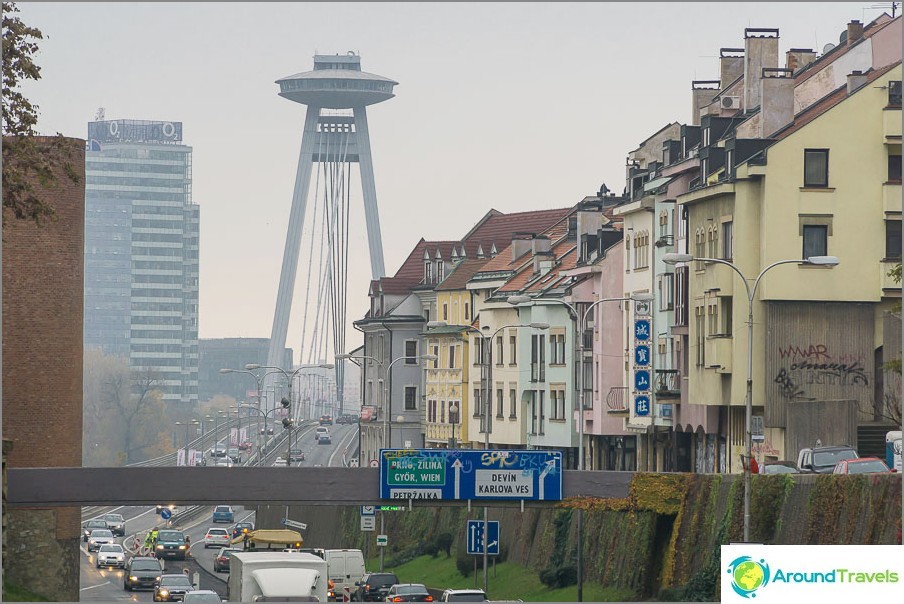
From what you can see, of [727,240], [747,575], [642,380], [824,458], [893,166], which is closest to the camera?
[747,575]

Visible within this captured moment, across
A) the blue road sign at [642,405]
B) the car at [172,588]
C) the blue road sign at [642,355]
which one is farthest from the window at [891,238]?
the car at [172,588]

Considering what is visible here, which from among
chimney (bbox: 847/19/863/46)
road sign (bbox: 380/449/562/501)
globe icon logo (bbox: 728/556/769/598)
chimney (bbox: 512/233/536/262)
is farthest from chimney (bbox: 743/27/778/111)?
globe icon logo (bbox: 728/556/769/598)

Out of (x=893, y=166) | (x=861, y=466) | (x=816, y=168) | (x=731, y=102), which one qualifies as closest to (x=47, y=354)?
(x=816, y=168)

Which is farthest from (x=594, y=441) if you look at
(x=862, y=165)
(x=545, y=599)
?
(x=862, y=165)

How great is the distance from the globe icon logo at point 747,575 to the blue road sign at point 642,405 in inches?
2382

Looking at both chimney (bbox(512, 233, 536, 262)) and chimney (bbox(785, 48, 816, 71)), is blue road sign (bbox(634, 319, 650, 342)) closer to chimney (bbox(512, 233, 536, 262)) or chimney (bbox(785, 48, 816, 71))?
chimney (bbox(785, 48, 816, 71))

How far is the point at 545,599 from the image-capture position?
77.5 meters

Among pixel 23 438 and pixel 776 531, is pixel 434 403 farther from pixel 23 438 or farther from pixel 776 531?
pixel 776 531

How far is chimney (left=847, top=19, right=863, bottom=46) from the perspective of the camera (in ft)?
271

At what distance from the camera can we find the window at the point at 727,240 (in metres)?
77.4

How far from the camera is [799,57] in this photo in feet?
298

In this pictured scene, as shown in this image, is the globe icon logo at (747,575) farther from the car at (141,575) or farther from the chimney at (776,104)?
the car at (141,575)

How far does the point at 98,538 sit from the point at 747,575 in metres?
115

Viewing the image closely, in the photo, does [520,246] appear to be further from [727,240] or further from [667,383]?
[727,240]
